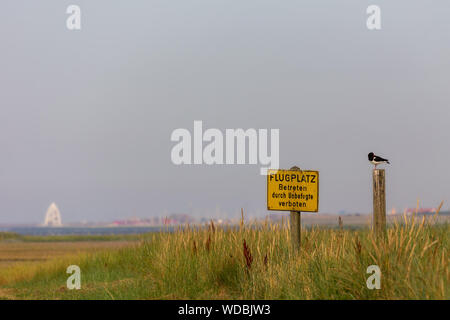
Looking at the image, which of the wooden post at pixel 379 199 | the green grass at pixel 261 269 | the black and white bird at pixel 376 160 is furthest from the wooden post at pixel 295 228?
the black and white bird at pixel 376 160

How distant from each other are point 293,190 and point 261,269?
2.07 metres

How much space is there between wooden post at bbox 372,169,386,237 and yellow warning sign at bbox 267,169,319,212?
1.18m

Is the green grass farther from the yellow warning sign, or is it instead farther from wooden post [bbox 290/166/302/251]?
the yellow warning sign

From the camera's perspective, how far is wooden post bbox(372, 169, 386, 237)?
10.4 meters

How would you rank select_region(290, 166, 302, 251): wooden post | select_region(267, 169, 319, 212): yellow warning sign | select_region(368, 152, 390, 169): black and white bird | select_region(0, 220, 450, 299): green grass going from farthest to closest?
1. select_region(290, 166, 302, 251): wooden post
2. select_region(267, 169, 319, 212): yellow warning sign
3. select_region(368, 152, 390, 169): black and white bird
4. select_region(0, 220, 450, 299): green grass

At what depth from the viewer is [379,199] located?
34.6ft

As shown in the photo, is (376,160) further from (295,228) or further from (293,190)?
(295,228)

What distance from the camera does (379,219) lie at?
10367 mm

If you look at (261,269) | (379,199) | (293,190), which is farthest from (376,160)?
(261,269)

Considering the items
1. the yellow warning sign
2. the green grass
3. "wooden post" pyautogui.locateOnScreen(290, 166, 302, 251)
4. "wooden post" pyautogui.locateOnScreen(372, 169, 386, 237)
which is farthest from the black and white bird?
"wooden post" pyautogui.locateOnScreen(290, 166, 302, 251)

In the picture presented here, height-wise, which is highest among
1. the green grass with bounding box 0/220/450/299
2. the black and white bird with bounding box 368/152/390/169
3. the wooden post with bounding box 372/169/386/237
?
the black and white bird with bounding box 368/152/390/169
